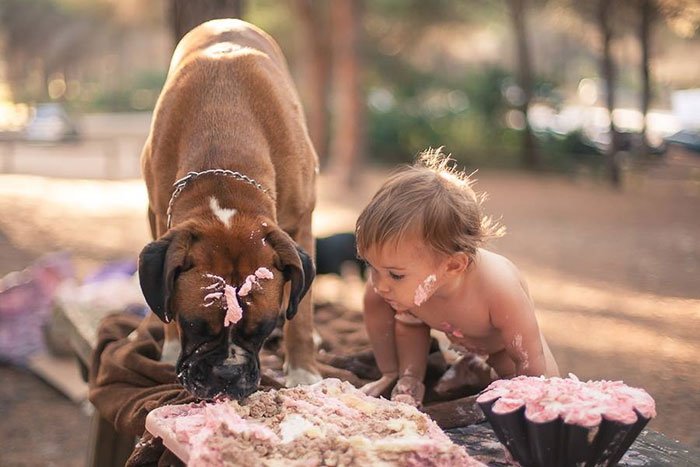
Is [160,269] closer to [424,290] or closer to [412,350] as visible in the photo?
[424,290]

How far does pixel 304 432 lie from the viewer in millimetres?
2713

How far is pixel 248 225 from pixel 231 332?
1.43ft

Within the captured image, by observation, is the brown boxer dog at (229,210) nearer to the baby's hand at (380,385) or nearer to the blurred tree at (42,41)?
the baby's hand at (380,385)

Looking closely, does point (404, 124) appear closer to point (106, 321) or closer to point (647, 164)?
point (647, 164)

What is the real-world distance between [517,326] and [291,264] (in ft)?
2.91

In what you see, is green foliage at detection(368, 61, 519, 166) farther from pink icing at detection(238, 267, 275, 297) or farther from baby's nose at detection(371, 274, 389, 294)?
pink icing at detection(238, 267, 275, 297)

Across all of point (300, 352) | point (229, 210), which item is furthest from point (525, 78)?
point (229, 210)

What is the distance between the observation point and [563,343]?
7.72 metres

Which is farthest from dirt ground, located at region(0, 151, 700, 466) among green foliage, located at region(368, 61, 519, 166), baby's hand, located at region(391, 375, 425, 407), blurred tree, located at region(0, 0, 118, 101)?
blurred tree, located at region(0, 0, 118, 101)

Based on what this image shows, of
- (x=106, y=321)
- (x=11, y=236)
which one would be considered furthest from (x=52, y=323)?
(x=11, y=236)

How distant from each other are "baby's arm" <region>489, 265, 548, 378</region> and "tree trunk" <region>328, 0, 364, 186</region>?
48.0 feet

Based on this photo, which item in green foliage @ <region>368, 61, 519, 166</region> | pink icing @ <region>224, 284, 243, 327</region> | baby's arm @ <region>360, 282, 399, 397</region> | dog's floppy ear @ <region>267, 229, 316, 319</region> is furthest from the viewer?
green foliage @ <region>368, 61, 519, 166</region>

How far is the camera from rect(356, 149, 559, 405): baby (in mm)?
3270

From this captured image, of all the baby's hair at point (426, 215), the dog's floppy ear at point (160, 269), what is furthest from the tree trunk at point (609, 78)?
the dog's floppy ear at point (160, 269)
